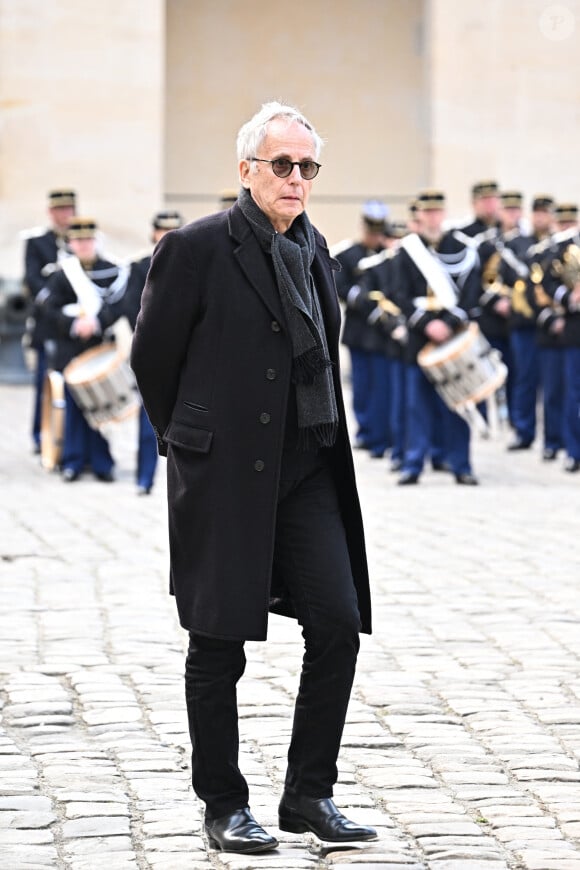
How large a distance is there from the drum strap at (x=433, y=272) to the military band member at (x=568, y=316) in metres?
1.49

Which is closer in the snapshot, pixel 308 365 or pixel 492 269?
pixel 308 365

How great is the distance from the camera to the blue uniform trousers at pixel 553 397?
16172 mm

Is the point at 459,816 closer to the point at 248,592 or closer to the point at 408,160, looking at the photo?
the point at 248,592

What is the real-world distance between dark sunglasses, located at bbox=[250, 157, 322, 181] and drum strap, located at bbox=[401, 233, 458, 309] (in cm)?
947

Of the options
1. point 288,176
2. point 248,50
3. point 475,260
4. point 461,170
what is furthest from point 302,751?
point 248,50

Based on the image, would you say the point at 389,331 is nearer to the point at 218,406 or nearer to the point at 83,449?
the point at 83,449

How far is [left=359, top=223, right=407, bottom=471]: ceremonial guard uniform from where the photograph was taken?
15.4 m

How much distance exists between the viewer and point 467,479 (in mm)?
14086

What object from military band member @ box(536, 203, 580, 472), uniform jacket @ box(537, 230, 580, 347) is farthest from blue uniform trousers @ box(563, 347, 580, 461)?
uniform jacket @ box(537, 230, 580, 347)

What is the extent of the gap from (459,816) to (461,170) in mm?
20952

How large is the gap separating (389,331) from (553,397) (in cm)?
142

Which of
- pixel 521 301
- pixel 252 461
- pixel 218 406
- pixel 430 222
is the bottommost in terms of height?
pixel 521 301

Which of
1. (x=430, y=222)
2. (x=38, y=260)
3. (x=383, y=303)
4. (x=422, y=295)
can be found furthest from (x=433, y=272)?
(x=38, y=260)

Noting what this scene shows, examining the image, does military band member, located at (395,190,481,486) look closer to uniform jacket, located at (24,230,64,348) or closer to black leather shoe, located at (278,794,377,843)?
uniform jacket, located at (24,230,64,348)
